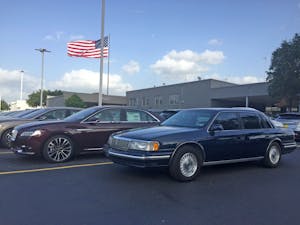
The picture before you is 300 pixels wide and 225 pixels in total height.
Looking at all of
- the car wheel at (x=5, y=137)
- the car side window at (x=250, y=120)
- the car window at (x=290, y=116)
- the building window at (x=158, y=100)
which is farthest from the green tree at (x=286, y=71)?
the building window at (x=158, y=100)

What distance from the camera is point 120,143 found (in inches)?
267

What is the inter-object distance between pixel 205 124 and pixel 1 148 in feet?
23.7

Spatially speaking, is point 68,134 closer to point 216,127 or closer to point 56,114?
point 56,114

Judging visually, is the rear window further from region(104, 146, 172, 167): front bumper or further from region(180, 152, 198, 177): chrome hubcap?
region(104, 146, 172, 167): front bumper

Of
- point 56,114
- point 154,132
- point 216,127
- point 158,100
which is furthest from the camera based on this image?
point 158,100

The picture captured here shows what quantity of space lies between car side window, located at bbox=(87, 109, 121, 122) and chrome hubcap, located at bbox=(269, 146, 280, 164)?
4186 mm

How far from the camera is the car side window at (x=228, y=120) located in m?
7.49

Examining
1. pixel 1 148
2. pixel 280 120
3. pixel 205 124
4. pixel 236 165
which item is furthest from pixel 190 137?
pixel 280 120

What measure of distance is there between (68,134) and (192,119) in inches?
126

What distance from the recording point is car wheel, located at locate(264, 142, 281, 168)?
27.1 feet

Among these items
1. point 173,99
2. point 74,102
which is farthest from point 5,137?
point 74,102

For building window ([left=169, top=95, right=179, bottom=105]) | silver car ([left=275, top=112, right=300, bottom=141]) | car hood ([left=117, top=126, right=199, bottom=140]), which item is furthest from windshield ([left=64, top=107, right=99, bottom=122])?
building window ([left=169, top=95, right=179, bottom=105])

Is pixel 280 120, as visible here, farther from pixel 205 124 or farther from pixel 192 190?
pixel 192 190

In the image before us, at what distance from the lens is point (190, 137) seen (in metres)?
6.71
